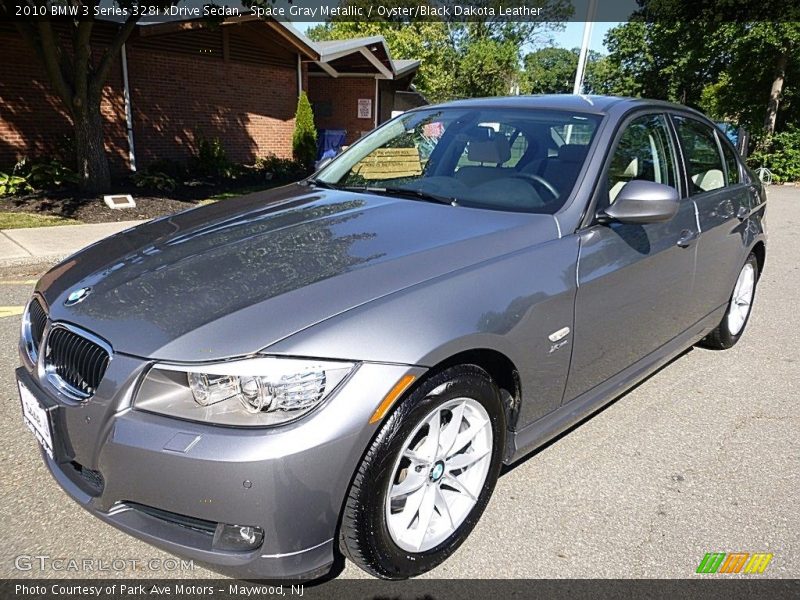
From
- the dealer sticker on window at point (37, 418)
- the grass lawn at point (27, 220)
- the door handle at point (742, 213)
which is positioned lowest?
the grass lawn at point (27, 220)

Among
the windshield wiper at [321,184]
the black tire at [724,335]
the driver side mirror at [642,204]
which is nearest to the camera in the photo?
the driver side mirror at [642,204]

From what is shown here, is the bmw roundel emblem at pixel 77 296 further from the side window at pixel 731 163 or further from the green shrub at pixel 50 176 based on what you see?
the green shrub at pixel 50 176

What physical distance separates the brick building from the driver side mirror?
36.0 feet

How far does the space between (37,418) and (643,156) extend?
3031 mm

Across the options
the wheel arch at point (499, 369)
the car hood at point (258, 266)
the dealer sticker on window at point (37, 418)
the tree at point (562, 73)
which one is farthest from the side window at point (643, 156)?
the tree at point (562, 73)

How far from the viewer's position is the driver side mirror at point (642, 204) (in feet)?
9.05

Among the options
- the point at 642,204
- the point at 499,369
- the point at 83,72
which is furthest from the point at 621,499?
the point at 83,72

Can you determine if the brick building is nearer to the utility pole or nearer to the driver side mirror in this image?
the utility pole

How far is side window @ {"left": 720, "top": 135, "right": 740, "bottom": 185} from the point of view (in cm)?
427

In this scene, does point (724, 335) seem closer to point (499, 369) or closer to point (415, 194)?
point (415, 194)

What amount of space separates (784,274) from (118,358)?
303 inches

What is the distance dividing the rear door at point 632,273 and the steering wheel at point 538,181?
0.67 feet

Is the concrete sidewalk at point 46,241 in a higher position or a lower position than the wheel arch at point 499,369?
lower

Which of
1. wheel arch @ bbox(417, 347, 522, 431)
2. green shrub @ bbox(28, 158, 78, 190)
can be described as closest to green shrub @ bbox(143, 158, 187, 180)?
green shrub @ bbox(28, 158, 78, 190)
